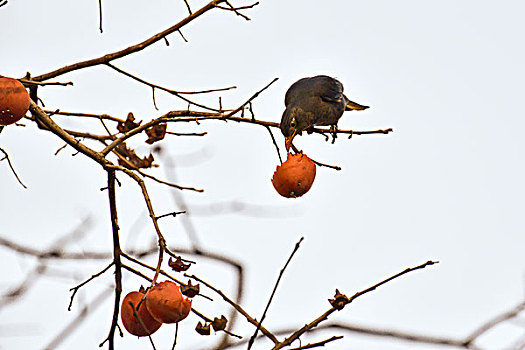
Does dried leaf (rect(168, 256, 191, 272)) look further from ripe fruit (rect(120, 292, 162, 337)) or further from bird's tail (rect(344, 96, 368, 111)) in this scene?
bird's tail (rect(344, 96, 368, 111))

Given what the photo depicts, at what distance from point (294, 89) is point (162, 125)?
910 millimetres

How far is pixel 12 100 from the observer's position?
6.03 feet

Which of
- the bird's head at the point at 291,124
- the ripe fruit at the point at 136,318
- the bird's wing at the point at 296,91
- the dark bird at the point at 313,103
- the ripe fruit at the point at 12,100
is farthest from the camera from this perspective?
the bird's wing at the point at 296,91

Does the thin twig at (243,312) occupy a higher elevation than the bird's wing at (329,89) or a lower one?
lower

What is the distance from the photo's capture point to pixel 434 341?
1.42 meters

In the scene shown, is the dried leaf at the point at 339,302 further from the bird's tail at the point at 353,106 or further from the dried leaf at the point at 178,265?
the bird's tail at the point at 353,106

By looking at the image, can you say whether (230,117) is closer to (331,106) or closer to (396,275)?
(396,275)

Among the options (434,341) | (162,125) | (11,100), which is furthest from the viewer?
(162,125)

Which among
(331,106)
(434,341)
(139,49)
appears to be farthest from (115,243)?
(331,106)

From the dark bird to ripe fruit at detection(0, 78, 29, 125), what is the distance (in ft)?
3.37

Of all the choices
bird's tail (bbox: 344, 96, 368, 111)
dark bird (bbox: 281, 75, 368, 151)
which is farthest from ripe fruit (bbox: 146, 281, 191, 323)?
bird's tail (bbox: 344, 96, 368, 111)

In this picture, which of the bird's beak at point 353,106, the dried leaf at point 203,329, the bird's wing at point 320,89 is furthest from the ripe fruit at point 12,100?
the bird's beak at point 353,106

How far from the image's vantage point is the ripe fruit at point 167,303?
184 cm

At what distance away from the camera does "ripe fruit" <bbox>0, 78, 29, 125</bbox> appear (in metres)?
1.83
